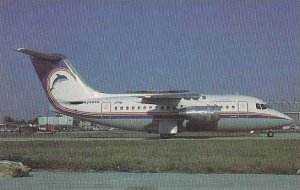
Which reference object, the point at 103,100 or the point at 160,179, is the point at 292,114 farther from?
the point at 160,179

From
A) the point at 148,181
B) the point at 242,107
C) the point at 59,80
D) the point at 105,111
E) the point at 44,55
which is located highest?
the point at 44,55

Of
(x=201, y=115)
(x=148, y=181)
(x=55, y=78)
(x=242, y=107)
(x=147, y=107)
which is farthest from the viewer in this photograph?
(x=55, y=78)

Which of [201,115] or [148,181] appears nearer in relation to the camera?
[148,181]

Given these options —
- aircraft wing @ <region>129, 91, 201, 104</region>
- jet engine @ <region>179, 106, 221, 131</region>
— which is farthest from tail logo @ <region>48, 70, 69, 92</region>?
jet engine @ <region>179, 106, 221, 131</region>

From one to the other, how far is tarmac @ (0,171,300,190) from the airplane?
25.2 m

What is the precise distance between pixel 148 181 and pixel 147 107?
1104 inches

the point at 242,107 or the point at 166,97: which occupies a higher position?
the point at 166,97

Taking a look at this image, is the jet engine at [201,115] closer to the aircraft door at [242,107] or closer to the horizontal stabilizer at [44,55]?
the aircraft door at [242,107]

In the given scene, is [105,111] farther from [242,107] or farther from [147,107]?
[242,107]

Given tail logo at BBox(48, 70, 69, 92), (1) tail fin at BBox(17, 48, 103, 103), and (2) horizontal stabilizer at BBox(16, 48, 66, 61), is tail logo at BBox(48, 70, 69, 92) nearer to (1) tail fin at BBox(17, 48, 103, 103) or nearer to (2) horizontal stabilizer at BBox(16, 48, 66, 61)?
(1) tail fin at BBox(17, 48, 103, 103)

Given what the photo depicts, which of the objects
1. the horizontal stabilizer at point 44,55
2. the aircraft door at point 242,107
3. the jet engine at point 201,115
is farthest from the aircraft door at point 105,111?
the aircraft door at point 242,107

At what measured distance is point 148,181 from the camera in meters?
10.4

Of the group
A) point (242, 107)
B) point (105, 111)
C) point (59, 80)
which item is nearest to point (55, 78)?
point (59, 80)

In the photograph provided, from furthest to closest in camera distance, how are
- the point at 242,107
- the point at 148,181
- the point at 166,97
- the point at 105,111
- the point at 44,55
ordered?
the point at 105,111 → the point at 242,107 → the point at 44,55 → the point at 166,97 → the point at 148,181
